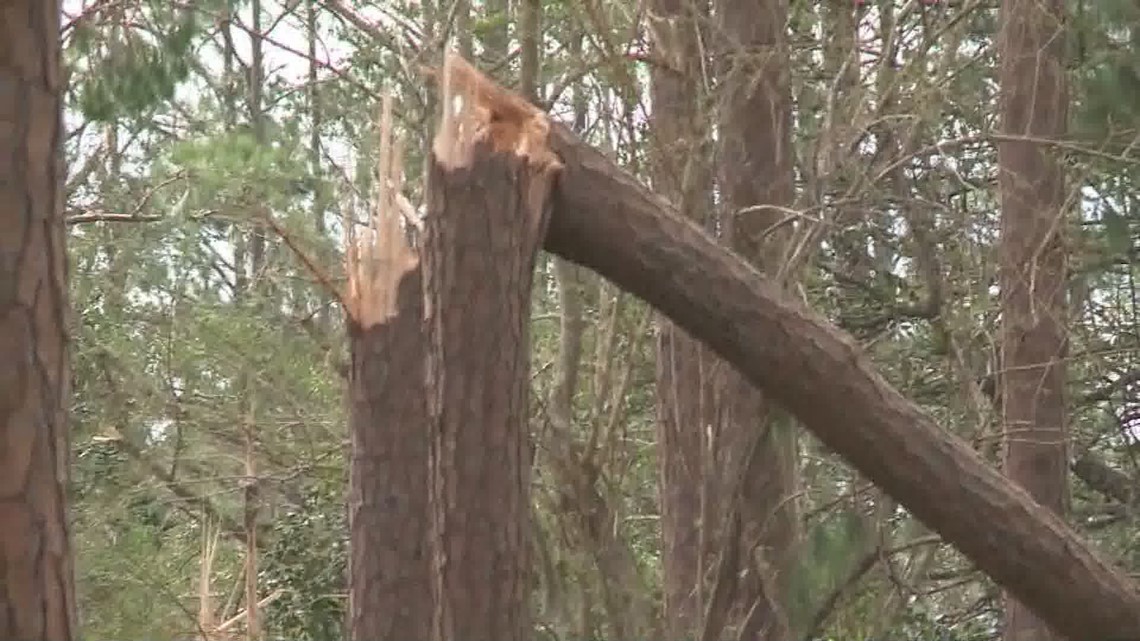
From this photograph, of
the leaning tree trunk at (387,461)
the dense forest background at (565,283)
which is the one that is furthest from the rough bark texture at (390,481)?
the dense forest background at (565,283)

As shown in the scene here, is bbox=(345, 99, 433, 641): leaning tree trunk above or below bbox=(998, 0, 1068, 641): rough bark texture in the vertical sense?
below

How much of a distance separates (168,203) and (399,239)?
101 inches

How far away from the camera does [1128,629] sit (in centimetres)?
250

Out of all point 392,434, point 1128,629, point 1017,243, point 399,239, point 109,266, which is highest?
point 109,266

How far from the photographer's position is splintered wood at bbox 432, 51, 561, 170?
6.73ft

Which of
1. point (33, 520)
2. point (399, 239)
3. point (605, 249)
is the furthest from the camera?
point (399, 239)

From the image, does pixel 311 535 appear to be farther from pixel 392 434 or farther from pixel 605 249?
pixel 605 249

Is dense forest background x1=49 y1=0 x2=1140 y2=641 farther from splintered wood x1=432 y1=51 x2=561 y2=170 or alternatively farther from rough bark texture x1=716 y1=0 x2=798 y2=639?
splintered wood x1=432 y1=51 x2=561 y2=170

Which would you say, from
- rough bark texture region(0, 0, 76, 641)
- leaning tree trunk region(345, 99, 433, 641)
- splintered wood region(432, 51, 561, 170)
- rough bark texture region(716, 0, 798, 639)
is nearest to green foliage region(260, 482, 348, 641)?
leaning tree trunk region(345, 99, 433, 641)

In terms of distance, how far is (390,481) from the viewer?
9.50 ft

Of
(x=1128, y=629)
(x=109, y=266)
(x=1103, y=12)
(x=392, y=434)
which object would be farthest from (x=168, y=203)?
(x=1128, y=629)

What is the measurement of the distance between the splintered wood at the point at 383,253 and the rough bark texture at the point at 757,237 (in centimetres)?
69

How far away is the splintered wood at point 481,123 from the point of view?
2051 mm

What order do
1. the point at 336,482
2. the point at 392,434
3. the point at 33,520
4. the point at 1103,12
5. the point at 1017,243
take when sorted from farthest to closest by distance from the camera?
the point at 336,482
the point at 1017,243
the point at 1103,12
the point at 392,434
the point at 33,520
